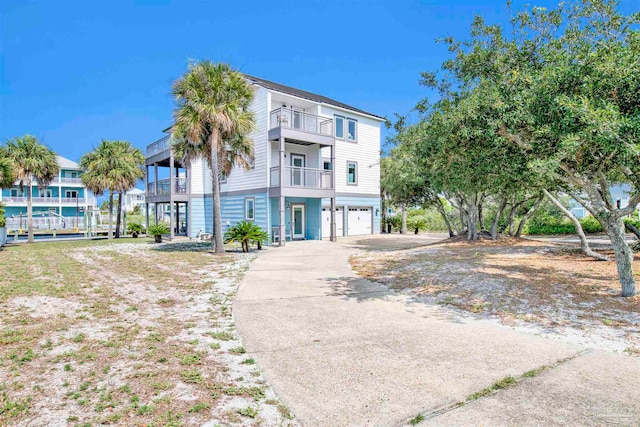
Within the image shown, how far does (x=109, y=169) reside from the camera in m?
24.0

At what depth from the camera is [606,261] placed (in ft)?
35.9

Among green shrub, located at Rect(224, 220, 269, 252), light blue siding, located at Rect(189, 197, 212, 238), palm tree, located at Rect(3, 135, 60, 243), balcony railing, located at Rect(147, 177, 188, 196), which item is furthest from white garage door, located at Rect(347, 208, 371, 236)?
palm tree, located at Rect(3, 135, 60, 243)

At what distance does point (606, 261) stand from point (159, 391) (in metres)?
12.7

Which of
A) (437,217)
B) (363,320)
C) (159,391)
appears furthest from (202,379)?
(437,217)

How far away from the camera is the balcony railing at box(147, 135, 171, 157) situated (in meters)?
24.8

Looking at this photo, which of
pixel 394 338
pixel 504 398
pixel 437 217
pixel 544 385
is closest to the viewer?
pixel 504 398

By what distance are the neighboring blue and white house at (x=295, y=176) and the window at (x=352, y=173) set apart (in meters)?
0.07

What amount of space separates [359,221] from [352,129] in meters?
6.43

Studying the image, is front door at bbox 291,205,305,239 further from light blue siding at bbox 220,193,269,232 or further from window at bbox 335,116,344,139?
window at bbox 335,116,344,139

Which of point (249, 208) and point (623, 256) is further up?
point (249, 208)

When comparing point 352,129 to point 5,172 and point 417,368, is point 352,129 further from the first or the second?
point 417,368

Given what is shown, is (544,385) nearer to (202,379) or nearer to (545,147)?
(202,379)

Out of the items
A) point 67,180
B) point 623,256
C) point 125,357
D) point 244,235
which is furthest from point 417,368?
point 67,180

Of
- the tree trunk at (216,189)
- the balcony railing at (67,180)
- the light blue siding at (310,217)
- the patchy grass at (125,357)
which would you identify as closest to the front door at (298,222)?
the light blue siding at (310,217)
